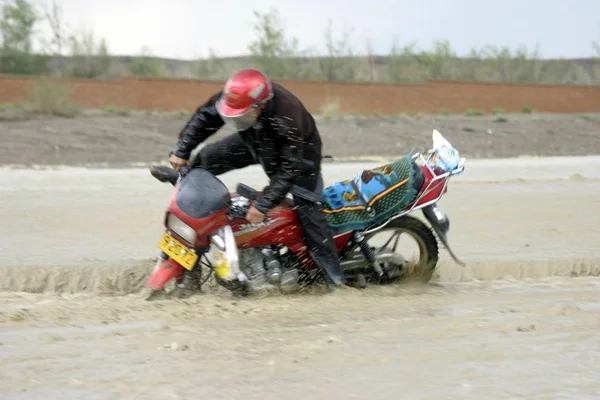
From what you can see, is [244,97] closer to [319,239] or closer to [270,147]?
[270,147]

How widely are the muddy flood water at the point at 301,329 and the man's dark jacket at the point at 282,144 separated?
0.83m

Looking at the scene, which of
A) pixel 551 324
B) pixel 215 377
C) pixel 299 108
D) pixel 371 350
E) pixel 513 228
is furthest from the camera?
pixel 513 228

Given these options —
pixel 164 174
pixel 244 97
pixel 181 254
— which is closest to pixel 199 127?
pixel 164 174

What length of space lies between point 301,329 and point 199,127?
1794 mm

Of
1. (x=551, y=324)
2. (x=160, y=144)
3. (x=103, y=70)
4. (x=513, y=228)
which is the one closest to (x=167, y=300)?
(x=551, y=324)

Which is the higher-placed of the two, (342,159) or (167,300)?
(167,300)

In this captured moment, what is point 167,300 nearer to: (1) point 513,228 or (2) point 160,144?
(1) point 513,228

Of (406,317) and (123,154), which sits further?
(123,154)

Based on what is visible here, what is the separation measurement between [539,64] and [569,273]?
4322 centimetres

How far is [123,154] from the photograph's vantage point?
2097 centimetres

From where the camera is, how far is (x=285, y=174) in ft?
19.5

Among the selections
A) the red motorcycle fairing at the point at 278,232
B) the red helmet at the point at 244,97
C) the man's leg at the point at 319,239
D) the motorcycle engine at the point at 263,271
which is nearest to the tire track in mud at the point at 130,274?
the motorcycle engine at the point at 263,271

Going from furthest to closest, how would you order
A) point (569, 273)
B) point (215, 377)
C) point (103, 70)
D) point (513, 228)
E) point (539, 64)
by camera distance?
point (539, 64) → point (103, 70) → point (513, 228) → point (569, 273) → point (215, 377)

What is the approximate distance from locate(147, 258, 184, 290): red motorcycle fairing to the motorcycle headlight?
0.23 meters
